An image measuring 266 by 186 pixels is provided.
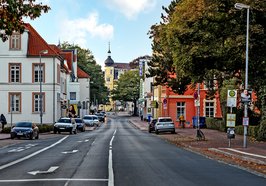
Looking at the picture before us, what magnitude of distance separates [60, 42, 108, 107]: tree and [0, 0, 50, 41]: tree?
354ft

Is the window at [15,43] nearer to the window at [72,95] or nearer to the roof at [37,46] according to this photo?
the roof at [37,46]

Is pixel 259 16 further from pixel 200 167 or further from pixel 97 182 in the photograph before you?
pixel 97 182

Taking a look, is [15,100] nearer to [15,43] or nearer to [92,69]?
[15,43]

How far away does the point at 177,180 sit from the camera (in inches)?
547

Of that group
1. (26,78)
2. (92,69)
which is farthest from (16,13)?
(92,69)

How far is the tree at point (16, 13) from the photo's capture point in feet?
49.7

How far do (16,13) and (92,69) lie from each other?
370 ft

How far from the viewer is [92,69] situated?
5039 inches

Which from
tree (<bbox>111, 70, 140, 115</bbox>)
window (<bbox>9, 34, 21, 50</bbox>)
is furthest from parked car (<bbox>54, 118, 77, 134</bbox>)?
tree (<bbox>111, 70, 140, 115</bbox>)

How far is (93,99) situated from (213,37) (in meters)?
108

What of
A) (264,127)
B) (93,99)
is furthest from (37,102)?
(93,99)

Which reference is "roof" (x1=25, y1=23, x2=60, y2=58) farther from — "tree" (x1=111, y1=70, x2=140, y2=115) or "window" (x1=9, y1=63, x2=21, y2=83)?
"tree" (x1=111, y1=70, x2=140, y2=115)

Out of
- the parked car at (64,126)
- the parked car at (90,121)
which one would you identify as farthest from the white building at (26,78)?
the parked car at (90,121)

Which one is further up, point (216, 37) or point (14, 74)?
point (14, 74)
